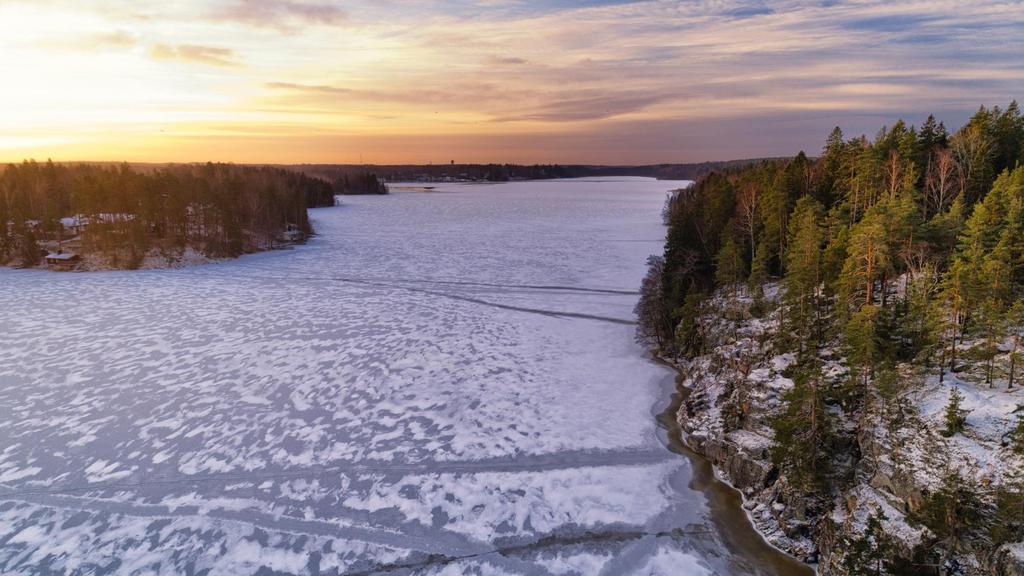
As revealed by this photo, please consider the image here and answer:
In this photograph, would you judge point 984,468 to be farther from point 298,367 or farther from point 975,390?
point 298,367

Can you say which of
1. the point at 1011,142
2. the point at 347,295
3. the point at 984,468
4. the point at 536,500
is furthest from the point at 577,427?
the point at 1011,142

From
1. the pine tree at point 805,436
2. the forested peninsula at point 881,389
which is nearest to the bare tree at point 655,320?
the forested peninsula at point 881,389

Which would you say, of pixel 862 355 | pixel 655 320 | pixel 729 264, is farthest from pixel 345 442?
pixel 729 264

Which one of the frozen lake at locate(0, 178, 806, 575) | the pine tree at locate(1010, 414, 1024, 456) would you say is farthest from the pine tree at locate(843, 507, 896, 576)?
the pine tree at locate(1010, 414, 1024, 456)

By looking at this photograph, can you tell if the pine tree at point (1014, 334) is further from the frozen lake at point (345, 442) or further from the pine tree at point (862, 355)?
the frozen lake at point (345, 442)

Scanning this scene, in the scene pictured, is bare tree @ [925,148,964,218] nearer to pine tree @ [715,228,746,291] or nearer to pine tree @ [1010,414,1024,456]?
pine tree @ [715,228,746,291]
